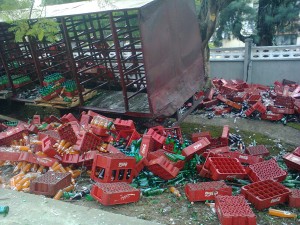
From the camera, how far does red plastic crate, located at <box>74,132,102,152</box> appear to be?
5.01 m

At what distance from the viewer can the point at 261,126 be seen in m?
7.21

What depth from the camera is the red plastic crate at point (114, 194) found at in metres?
3.77

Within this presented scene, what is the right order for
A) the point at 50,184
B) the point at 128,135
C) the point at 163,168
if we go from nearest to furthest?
the point at 50,184 < the point at 163,168 < the point at 128,135

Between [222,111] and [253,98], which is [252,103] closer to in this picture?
[253,98]

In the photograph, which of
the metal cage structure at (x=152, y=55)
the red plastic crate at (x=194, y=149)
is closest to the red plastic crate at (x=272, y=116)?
the metal cage structure at (x=152, y=55)

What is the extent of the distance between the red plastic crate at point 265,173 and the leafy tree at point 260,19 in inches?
431

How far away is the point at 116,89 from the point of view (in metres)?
8.21

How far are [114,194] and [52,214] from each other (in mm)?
782

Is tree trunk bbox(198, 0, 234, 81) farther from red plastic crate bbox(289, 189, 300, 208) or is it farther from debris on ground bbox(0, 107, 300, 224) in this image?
red plastic crate bbox(289, 189, 300, 208)

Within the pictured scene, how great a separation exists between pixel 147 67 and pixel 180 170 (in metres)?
1.93

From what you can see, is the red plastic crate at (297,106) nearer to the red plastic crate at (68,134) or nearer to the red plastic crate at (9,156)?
the red plastic crate at (68,134)

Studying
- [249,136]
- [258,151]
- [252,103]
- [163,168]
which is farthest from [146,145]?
[252,103]

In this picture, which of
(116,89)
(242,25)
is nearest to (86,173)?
(116,89)

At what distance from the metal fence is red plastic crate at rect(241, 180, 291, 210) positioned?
9.25 metres
